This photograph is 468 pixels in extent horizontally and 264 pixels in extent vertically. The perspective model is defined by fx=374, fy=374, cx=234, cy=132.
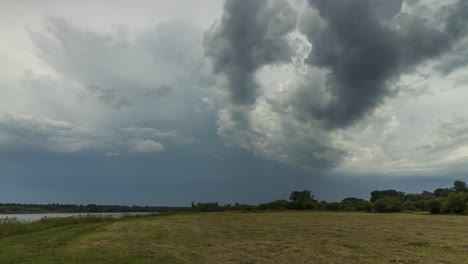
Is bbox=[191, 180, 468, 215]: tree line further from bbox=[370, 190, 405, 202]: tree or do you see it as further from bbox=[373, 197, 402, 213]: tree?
bbox=[370, 190, 405, 202]: tree

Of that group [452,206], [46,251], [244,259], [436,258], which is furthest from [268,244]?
[452,206]

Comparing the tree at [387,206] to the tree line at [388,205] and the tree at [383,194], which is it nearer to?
the tree line at [388,205]

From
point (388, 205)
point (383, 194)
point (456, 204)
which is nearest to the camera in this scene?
point (456, 204)

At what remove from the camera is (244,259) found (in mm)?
19812

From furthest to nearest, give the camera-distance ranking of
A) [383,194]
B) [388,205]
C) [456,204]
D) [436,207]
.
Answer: [383,194] → [388,205] → [436,207] → [456,204]

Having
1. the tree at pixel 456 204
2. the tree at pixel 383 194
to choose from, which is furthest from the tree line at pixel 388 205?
the tree at pixel 383 194

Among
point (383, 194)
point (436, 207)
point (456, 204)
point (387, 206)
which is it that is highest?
point (383, 194)

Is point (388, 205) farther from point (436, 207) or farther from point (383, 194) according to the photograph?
point (383, 194)

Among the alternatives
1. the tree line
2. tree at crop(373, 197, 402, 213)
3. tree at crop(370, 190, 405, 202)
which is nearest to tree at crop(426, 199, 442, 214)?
the tree line

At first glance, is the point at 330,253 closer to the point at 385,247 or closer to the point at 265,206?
the point at 385,247

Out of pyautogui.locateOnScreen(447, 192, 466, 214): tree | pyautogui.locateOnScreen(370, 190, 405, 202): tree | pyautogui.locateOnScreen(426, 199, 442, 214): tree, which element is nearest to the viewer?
pyautogui.locateOnScreen(447, 192, 466, 214): tree

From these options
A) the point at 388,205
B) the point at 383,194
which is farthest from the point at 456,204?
the point at 383,194

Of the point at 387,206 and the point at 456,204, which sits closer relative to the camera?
the point at 456,204

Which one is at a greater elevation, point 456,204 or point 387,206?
point 387,206
